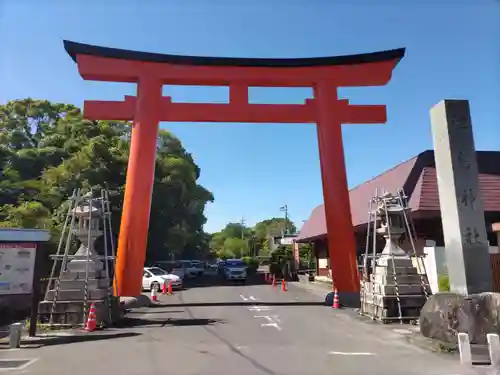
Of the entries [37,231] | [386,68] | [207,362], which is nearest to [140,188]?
[37,231]

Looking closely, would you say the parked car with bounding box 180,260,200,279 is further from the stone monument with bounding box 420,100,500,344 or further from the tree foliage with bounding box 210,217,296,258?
the tree foliage with bounding box 210,217,296,258

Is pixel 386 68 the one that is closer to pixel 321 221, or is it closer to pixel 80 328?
pixel 321 221

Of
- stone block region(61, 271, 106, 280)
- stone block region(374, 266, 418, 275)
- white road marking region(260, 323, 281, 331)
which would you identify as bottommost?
white road marking region(260, 323, 281, 331)

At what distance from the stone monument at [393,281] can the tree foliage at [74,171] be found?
14.8m

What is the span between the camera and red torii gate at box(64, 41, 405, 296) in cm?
1639

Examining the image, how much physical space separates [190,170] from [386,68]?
18.5 metres

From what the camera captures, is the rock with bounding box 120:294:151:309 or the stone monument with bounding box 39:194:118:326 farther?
the rock with bounding box 120:294:151:309

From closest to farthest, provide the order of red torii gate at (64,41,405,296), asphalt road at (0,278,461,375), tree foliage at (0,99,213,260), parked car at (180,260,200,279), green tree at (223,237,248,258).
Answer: asphalt road at (0,278,461,375), red torii gate at (64,41,405,296), tree foliage at (0,99,213,260), parked car at (180,260,200,279), green tree at (223,237,248,258)

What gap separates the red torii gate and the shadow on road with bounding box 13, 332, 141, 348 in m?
5.63

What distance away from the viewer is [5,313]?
A: 12.7 m

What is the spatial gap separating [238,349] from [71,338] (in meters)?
4.34

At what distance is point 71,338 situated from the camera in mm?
9867

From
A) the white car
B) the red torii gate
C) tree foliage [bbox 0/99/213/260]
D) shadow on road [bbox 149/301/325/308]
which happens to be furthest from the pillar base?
tree foliage [bbox 0/99/213/260]

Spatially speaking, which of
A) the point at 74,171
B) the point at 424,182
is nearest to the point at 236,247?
the point at 74,171
